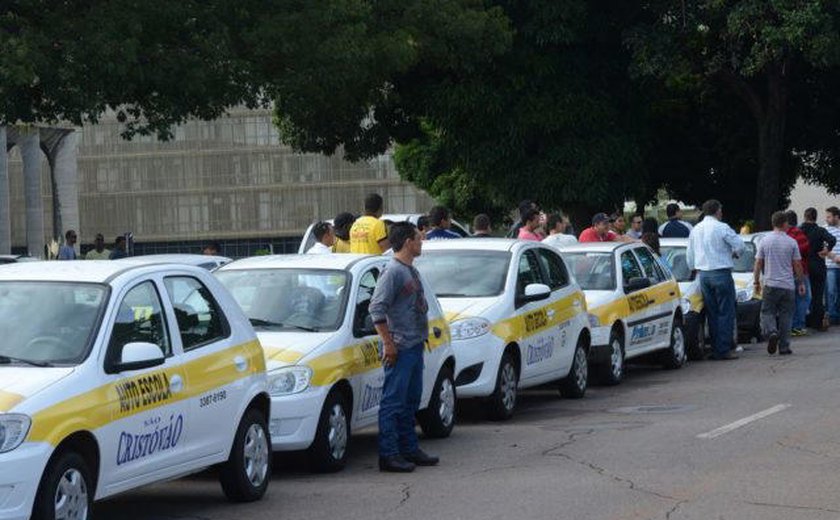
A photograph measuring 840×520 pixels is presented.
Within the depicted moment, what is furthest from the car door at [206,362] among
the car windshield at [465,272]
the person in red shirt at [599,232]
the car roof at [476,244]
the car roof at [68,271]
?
the person in red shirt at [599,232]

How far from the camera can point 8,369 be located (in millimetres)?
9570

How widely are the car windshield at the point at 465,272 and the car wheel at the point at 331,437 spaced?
4.05 metres

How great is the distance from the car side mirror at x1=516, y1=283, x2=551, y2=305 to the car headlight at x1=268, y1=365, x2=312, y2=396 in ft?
14.9

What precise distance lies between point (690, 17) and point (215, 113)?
10.2m

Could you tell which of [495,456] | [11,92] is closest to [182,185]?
[11,92]

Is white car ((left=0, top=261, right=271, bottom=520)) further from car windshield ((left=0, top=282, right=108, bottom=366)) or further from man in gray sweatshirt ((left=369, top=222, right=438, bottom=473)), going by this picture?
man in gray sweatshirt ((left=369, top=222, right=438, bottom=473))

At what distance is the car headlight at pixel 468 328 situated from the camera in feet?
53.0

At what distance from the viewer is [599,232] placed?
23.2 meters

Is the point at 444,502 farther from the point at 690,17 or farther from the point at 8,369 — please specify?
the point at 690,17

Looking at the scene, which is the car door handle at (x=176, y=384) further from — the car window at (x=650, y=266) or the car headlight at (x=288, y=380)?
the car window at (x=650, y=266)

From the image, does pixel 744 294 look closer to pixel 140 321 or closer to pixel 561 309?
pixel 561 309

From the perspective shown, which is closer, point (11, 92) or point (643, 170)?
point (11, 92)

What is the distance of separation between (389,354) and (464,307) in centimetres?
379

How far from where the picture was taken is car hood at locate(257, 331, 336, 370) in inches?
499
